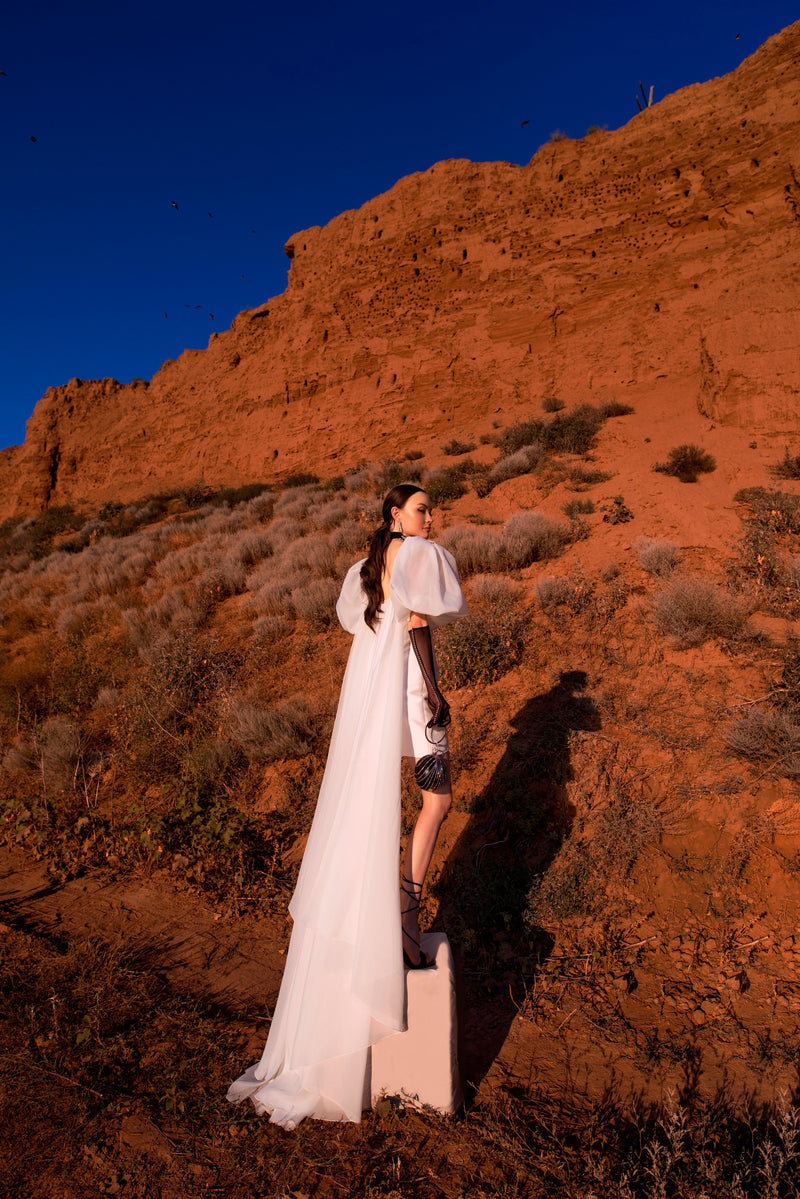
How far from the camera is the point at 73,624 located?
345 inches

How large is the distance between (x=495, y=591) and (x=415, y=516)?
3572 mm

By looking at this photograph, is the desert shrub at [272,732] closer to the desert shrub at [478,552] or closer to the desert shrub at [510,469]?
the desert shrub at [478,552]

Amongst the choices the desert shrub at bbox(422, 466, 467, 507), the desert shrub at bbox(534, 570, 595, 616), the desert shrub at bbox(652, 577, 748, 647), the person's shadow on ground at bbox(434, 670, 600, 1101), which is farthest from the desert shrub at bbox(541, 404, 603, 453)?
the person's shadow on ground at bbox(434, 670, 600, 1101)

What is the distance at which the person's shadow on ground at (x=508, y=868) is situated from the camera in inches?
110

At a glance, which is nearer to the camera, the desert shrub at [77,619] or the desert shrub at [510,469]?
the desert shrub at [77,619]

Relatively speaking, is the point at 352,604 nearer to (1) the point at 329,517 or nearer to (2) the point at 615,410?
(1) the point at 329,517

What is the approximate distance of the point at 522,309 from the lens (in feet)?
52.4

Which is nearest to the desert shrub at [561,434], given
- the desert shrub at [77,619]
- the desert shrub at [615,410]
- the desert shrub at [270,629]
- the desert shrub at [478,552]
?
the desert shrub at [615,410]

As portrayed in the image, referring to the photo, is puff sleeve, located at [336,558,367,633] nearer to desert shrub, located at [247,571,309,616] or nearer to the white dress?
the white dress

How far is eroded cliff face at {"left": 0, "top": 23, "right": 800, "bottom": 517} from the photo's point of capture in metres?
12.5

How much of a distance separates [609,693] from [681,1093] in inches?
106

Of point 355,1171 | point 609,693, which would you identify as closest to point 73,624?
point 609,693

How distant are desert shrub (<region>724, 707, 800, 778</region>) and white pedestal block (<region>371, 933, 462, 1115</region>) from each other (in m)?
2.52

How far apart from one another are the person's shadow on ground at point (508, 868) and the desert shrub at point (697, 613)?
913 millimetres
